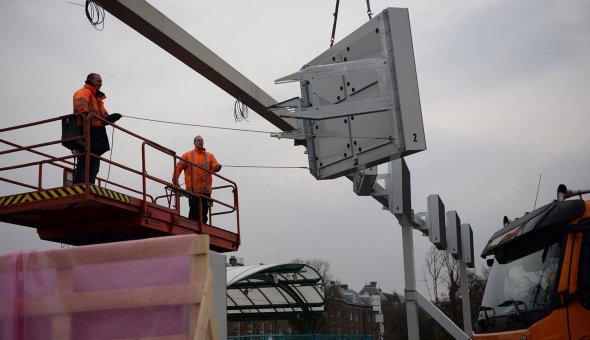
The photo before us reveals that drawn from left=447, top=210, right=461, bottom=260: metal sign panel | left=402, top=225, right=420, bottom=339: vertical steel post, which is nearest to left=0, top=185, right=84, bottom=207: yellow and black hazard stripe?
left=402, top=225, right=420, bottom=339: vertical steel post

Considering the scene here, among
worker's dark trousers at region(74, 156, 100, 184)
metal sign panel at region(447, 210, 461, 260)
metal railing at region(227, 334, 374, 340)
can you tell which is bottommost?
metal railing at region(227, 334, 374, 340)

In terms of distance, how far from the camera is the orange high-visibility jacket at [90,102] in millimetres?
9250

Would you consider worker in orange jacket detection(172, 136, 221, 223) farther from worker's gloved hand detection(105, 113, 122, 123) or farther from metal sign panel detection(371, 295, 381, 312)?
metal sign panel detection(371, 295, 381, 312)

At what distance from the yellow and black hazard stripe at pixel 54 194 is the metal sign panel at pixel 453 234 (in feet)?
30.3

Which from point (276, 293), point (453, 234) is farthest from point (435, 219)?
point (276, 293)

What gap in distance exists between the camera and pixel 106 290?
5391 millimetres

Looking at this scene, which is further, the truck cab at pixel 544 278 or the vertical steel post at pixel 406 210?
the vertical steel post at pixel 406 210

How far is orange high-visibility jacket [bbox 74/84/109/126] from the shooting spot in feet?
30.3

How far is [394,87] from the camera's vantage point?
7.98 m

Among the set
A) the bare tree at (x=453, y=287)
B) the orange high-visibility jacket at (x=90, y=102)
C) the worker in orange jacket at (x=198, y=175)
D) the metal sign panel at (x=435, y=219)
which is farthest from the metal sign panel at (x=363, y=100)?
the bare tree at (x=453, y=287)

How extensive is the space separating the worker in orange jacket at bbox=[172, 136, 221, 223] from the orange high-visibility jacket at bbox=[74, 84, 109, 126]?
1740mm

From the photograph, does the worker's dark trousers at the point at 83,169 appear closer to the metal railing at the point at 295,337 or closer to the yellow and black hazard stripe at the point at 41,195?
the yellow and black hazard stripe at the point at 41,195

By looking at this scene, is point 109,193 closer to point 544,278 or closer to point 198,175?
point 198,175

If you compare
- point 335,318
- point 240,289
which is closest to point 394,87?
point 240,289
